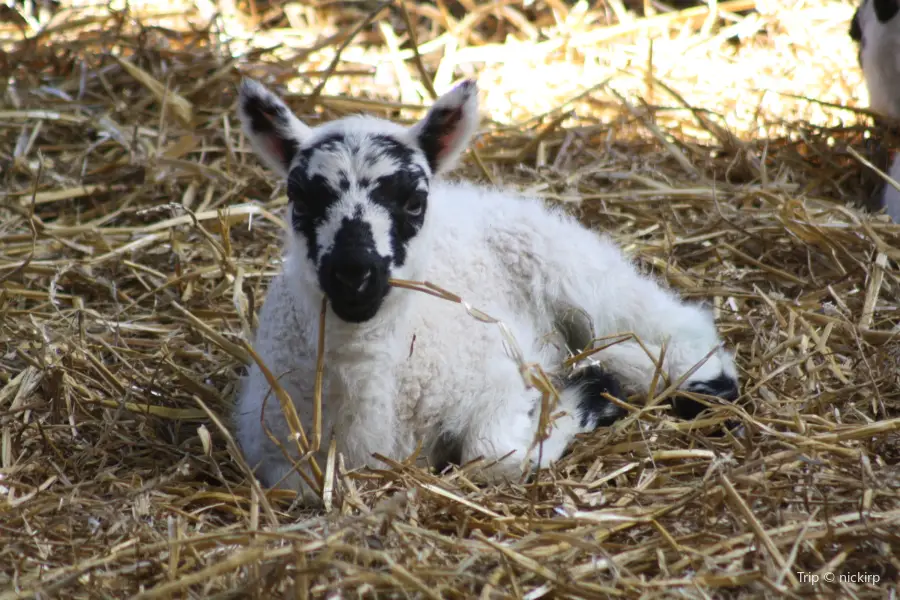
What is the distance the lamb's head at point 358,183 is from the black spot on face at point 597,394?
0.95 metres

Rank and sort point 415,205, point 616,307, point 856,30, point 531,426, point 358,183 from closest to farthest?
point 358,183 < point 415,205 < point 531,426 < point 616,307 < point 856,30

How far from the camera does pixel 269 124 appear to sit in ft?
11.1

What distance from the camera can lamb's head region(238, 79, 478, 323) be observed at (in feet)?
9.77

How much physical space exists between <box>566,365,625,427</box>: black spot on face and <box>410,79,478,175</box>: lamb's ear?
1.04 meters

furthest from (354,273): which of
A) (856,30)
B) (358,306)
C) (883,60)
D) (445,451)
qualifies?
(856,30)

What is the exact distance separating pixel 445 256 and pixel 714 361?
1171 mm

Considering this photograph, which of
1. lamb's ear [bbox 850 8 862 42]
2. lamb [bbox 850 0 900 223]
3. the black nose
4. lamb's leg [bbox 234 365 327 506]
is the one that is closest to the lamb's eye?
the black nose

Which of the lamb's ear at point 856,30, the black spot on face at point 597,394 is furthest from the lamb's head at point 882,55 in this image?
the black spot on face at point 597,394

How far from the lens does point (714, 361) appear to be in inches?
151

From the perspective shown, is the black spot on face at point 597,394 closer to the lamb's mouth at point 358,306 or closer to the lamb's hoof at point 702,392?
the lamb's hoof at point 702,392

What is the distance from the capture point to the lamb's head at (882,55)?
5.81 m

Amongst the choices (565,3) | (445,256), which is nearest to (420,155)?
(445,256)

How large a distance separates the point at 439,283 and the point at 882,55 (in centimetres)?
389

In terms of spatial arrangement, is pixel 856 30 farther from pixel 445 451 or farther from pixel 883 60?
pixel 445 451
